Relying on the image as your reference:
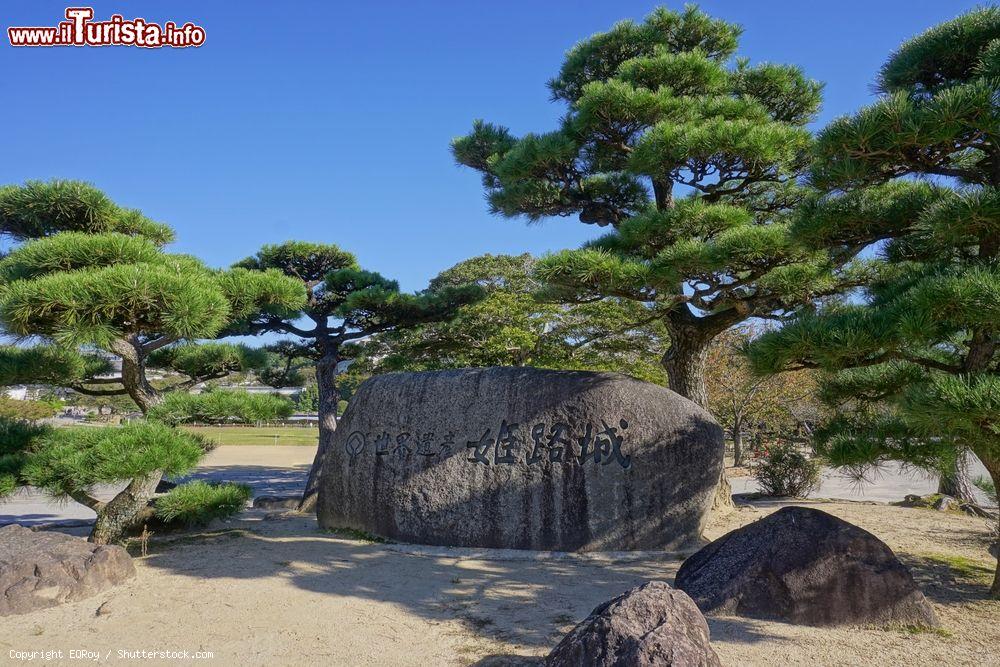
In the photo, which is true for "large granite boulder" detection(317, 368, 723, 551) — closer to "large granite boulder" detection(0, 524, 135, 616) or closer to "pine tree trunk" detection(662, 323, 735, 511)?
"pine tree trunk" detection(662, 323, 735, 511)

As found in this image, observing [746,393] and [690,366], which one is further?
[746,393]

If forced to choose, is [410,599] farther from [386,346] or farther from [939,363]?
[386,346]

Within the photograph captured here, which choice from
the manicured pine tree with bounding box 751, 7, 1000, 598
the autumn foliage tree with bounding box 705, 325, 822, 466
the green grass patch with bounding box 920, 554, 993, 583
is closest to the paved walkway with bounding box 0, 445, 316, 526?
the manicured pine tree with bounding box 751, 7, 1000, 598

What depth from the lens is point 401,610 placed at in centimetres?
460

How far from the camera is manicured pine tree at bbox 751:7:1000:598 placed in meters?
3.67

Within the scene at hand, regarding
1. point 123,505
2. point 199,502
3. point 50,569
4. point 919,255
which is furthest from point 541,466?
point 50,569

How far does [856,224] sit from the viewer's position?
4809 mm

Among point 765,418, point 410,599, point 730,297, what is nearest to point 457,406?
point 410,599

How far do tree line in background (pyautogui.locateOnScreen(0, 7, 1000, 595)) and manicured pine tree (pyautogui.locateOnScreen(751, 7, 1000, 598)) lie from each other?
17 millimetres

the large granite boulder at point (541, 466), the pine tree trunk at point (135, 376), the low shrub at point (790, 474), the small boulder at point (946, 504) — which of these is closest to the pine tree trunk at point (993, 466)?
the large granite boulder at point (541, 466)

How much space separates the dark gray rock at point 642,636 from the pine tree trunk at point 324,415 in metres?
6.91

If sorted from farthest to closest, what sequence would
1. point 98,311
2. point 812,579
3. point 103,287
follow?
point 98,311, point 103,287, point 812,579

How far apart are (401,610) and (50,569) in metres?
2.70

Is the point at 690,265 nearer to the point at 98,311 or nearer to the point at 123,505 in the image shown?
the point at 98,311
